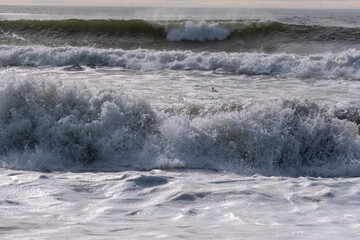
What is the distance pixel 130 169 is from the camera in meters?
6.41

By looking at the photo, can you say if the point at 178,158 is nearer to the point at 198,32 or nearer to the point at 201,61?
the point at 201,61

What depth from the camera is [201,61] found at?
51.6 feet

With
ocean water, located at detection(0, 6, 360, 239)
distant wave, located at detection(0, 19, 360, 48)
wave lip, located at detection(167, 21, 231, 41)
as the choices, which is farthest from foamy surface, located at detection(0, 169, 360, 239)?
wave lip, located at detection(167, 21, 231, 41)

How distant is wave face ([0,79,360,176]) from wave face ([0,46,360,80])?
656cm

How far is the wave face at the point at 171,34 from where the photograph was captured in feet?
71.2

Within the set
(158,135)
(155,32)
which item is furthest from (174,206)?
(155,32)

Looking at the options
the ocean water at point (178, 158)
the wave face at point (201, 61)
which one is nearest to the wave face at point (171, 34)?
the wave face at point (201, 61)

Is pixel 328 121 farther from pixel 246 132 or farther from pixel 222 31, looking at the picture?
pixel 222 31

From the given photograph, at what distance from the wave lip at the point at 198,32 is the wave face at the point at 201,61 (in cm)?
659

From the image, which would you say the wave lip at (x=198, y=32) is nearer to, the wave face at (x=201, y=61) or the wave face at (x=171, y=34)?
the wave face at (x=171, y=34)

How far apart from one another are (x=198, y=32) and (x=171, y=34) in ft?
4.36

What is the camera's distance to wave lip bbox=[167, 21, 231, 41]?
23031 mm

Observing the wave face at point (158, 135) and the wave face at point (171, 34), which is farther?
the wave face at point (171, 34)

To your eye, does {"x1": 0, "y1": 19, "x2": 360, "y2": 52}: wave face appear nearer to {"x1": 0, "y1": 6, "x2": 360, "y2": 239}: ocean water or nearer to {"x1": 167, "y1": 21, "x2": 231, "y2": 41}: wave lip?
{"x1": 167, "y1": 21, "x2": 231, "y2": 41}: wave lip
